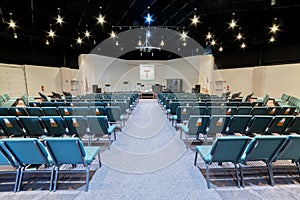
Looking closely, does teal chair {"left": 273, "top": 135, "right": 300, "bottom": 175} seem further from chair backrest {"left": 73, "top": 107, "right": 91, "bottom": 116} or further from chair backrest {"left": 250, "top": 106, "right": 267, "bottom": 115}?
chair backrest {"left": 73, "top": 107, "right": 91, "bottom": 116}

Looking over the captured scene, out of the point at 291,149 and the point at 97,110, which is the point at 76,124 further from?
the point at 291,149

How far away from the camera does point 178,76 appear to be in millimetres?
19141

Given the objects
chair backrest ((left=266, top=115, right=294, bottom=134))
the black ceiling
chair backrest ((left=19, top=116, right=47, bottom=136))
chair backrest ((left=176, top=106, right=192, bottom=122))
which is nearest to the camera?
chair backrest ((left=19, top=116, right=47, bottom=136))

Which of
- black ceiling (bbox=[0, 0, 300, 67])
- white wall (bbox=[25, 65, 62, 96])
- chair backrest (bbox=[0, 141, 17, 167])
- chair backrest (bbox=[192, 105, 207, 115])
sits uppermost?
black ceiling (bbox=[0, 0, 300, 67])

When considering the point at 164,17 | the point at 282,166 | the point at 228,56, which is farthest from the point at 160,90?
the point at 282,166

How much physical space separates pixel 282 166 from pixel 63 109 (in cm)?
545

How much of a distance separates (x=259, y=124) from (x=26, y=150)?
471cm

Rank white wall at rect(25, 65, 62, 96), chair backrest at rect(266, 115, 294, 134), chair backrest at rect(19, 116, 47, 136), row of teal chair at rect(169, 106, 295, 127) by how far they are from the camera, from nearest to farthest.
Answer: chair backrest at rect(19, 116, 47, 136) < chair backrest at rect(266, 115, 294, 134) < row of teal chair at rect(169, 106, 295, 127) < white wall at rect(25, 65, 62, 96)

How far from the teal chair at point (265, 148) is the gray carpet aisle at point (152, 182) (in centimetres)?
31

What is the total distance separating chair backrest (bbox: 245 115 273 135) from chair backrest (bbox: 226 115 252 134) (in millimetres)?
133

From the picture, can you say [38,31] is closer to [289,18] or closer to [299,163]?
[299,163]

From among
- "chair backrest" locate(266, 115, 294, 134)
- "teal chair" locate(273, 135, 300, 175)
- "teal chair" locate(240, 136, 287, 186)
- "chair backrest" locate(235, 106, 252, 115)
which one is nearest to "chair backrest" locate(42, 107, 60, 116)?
"teal chair" locate(240, 136, 287, 186)

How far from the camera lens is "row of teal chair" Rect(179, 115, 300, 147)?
3656 millimetres

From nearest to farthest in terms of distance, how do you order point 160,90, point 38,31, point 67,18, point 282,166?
point 282,166
point 67,18
point 38,31
point 160,90
